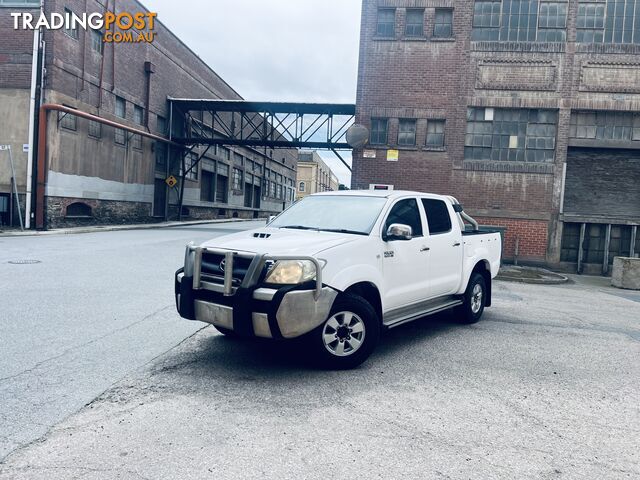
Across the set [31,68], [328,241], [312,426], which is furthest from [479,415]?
[31,68]

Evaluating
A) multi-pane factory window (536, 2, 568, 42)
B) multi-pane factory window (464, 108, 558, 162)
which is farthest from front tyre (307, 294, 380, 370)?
multi-pane factory window (536, 2, 568, 42)

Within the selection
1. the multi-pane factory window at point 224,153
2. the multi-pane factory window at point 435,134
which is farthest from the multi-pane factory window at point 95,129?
the multi-pane factory window at point 224,153

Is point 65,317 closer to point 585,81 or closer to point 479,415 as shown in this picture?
point 479,415

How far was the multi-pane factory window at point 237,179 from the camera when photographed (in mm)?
48656

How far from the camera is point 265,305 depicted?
457 centimetres

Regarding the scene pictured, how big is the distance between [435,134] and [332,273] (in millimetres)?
15218

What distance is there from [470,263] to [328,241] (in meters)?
2.98

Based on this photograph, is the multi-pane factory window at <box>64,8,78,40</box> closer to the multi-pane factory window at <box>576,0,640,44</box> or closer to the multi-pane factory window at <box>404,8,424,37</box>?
the multi-pane factory window at <box>404,8,424,37</box>

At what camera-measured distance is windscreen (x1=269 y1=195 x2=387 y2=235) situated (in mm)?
5831

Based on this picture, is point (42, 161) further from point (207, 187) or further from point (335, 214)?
point (207, 187)

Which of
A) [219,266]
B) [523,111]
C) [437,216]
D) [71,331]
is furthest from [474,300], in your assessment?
[523,111]

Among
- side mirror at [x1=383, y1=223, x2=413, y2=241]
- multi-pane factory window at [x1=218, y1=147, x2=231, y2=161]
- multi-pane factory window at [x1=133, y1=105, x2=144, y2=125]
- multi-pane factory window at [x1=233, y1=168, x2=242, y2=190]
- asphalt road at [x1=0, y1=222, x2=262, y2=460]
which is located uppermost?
multi-pane factory window at [x1=133, y1=105, x2=144, y2=125]

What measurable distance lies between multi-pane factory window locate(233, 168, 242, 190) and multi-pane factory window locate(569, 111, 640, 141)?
34531mm

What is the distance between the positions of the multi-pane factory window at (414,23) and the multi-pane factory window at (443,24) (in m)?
0.50
